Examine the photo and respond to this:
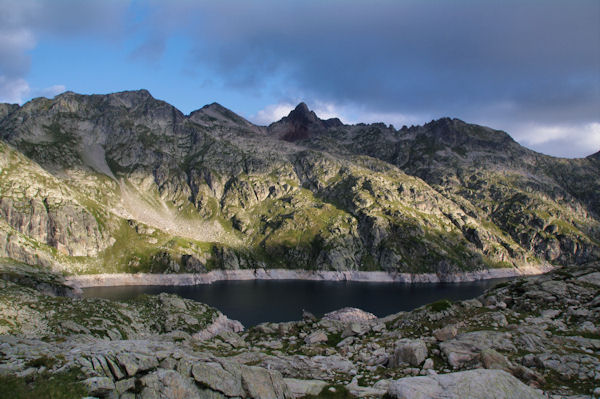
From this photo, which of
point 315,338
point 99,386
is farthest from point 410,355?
point 99,386

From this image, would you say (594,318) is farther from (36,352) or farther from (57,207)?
(57,207)

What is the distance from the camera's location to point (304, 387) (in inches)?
723

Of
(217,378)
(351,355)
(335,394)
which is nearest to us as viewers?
(217,378)

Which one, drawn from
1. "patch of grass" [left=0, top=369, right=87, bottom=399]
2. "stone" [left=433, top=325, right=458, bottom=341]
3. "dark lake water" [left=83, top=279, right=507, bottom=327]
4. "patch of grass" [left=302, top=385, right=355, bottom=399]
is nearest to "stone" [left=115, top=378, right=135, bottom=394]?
"patch of grass" [left=0, top=369, right=87, bottom=399]

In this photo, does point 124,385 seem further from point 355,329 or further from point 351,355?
point 355,329

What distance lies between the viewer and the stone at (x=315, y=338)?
37594 mm

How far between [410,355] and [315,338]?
672 inches

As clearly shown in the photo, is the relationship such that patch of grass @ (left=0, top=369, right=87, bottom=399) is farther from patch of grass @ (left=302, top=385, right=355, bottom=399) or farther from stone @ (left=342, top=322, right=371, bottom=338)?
stone @ (left=342, top=322, right=371, bottom=338)

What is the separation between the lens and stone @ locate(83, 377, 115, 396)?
13.4 meters

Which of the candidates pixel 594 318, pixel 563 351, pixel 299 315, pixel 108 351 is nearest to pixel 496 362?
pixel 563 351

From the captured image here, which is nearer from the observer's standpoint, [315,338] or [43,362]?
[43,362]

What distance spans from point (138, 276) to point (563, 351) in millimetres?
185864

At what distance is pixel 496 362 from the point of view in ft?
63.1

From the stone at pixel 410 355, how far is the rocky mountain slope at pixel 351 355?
2.7 inches
